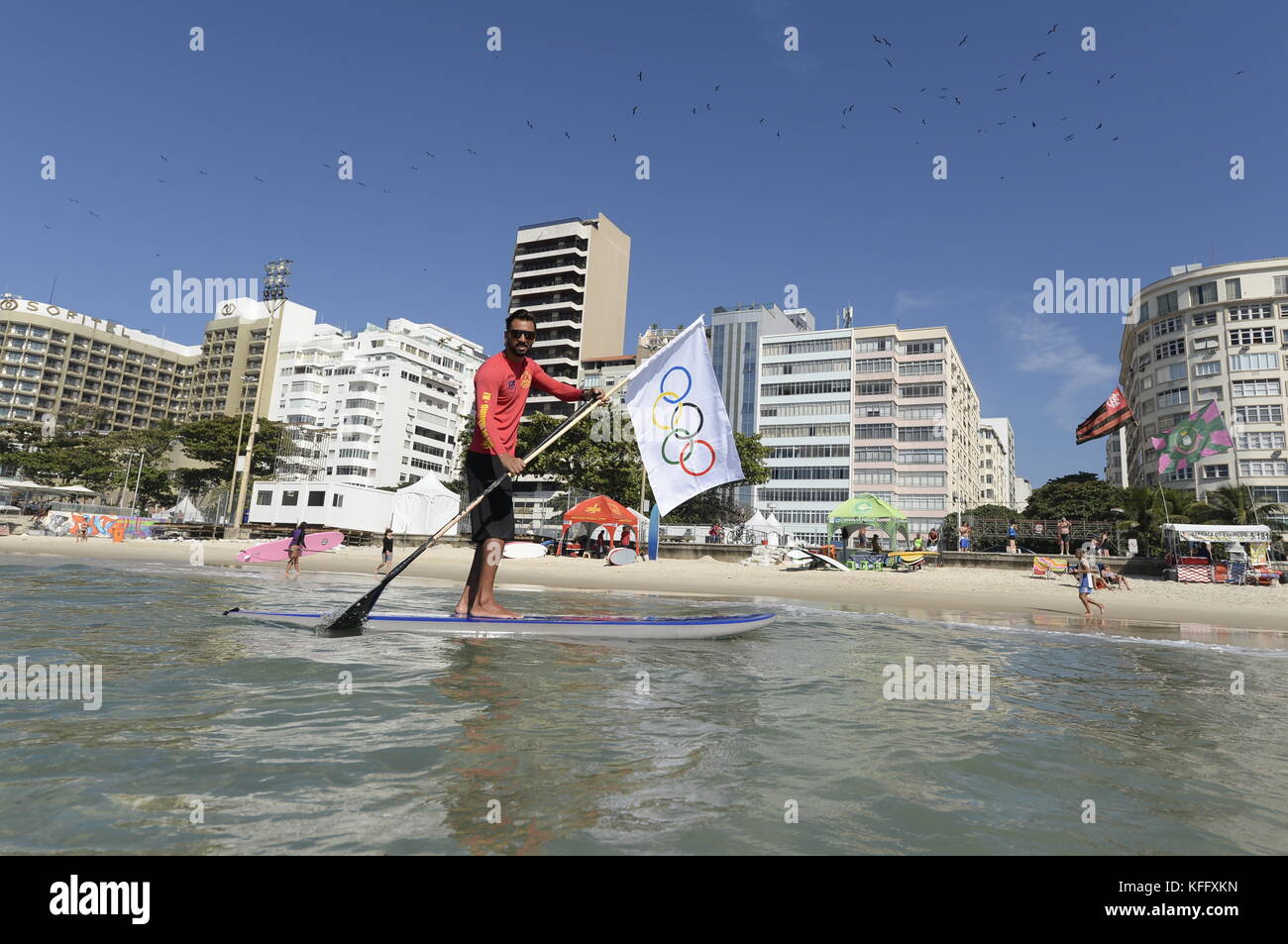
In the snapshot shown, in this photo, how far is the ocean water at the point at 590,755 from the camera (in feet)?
10.0

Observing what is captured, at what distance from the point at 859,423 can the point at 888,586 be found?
74049mm

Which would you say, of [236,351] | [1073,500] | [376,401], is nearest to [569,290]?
[376,401]

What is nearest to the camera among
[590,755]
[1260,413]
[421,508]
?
[590,755]

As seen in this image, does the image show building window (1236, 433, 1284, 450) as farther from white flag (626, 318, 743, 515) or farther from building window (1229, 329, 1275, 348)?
white flag (626, 318, 743, 515)

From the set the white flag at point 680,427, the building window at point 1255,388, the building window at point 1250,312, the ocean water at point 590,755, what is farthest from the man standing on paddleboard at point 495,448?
the building window at point 1250,312

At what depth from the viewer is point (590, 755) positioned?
4230 mm

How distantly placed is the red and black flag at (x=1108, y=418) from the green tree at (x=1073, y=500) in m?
44.2

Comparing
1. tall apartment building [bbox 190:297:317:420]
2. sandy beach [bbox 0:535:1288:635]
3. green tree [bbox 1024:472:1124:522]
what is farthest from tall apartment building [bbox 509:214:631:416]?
sandy beach [bbox 0:535:1288:635]

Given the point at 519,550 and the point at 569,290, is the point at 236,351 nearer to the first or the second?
the point at 569,290

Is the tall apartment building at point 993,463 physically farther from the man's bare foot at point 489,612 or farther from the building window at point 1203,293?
the man's bare foot at point 489,612
